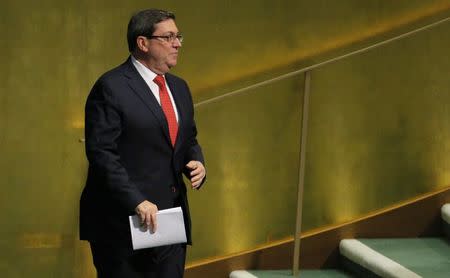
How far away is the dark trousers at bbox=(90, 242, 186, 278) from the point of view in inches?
140

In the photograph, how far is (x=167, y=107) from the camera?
3.60 meters

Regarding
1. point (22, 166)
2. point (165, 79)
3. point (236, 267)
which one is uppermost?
point (165, 79)

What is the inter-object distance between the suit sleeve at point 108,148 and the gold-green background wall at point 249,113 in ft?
6.19

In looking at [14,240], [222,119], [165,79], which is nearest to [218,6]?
[222,119]

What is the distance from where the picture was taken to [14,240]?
5.44 metres

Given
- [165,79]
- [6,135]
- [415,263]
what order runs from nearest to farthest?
[165,79]
[415,263]
[6,135]

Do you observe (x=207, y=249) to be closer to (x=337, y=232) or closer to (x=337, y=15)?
(x=337, y=232)

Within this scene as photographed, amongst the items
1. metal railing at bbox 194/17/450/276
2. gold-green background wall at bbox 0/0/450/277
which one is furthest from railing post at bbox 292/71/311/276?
gold-green background wall at bbox 0/0/450/277

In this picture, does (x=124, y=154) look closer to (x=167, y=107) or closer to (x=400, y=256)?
(x=167, y=107)

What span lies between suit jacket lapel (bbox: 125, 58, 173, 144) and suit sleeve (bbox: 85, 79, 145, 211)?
0.26 feet

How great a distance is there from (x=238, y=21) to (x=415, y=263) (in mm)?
1350

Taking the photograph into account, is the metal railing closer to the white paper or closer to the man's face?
the man's face

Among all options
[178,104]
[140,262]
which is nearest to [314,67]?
[178,104]

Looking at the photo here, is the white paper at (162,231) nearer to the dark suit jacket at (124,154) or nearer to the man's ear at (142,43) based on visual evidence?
the dark suit jacket at (124,154)
